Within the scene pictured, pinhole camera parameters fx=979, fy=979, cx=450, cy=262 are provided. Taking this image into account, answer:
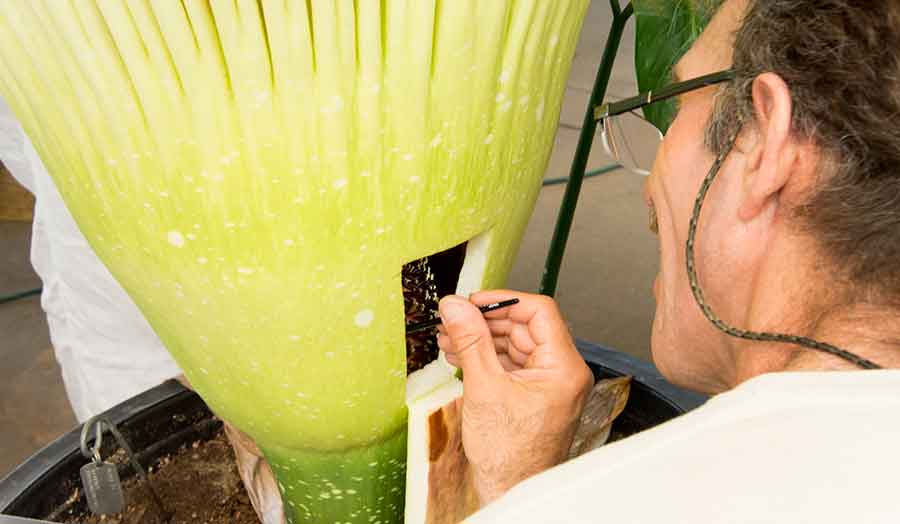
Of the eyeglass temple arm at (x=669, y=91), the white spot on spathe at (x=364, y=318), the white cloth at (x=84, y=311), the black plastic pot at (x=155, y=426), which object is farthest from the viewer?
the white cloth at (x=84, y=311)

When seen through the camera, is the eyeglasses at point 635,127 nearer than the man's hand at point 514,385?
Yes

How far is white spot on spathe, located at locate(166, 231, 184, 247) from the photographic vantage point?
2.53 ft

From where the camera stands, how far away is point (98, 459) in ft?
3.56

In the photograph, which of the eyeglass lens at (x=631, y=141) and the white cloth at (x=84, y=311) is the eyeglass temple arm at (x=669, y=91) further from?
the white cloth at (x=84, y=311)

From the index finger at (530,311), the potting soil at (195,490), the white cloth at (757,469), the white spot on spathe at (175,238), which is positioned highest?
the white cloth at (757,469)

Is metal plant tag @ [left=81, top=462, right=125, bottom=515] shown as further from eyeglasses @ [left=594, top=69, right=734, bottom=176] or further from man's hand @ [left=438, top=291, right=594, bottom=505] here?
eyeglasses @ [left=594, top=69, right=734, bottom=176]

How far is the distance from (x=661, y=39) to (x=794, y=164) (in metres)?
0.53

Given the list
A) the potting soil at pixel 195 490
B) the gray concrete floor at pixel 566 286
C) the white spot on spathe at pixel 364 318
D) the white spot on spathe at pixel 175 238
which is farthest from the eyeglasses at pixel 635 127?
the gray concrete floor at pixel 566 286

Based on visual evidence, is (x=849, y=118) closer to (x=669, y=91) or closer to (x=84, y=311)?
(x=669, y=91)

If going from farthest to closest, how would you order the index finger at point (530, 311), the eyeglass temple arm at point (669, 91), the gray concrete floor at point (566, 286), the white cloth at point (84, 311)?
the gray concrete floor at point (566, 286), the white cloth at point (84, 311), the index finger at point (530, 311), the eyeglass temple arm at point (669, 91)

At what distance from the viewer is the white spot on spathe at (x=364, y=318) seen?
2.68 feet

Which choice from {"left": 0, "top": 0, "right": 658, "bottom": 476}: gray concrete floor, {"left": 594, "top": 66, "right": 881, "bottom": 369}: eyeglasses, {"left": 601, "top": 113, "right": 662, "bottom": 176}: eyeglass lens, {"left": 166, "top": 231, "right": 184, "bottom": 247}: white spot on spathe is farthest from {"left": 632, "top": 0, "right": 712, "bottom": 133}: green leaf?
{"left": 0, "top": 0, "right": 658, "bottom": 476}: gray concrete floor

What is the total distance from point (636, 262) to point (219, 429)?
1662 mm

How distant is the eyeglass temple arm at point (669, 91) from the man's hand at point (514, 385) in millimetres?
190
